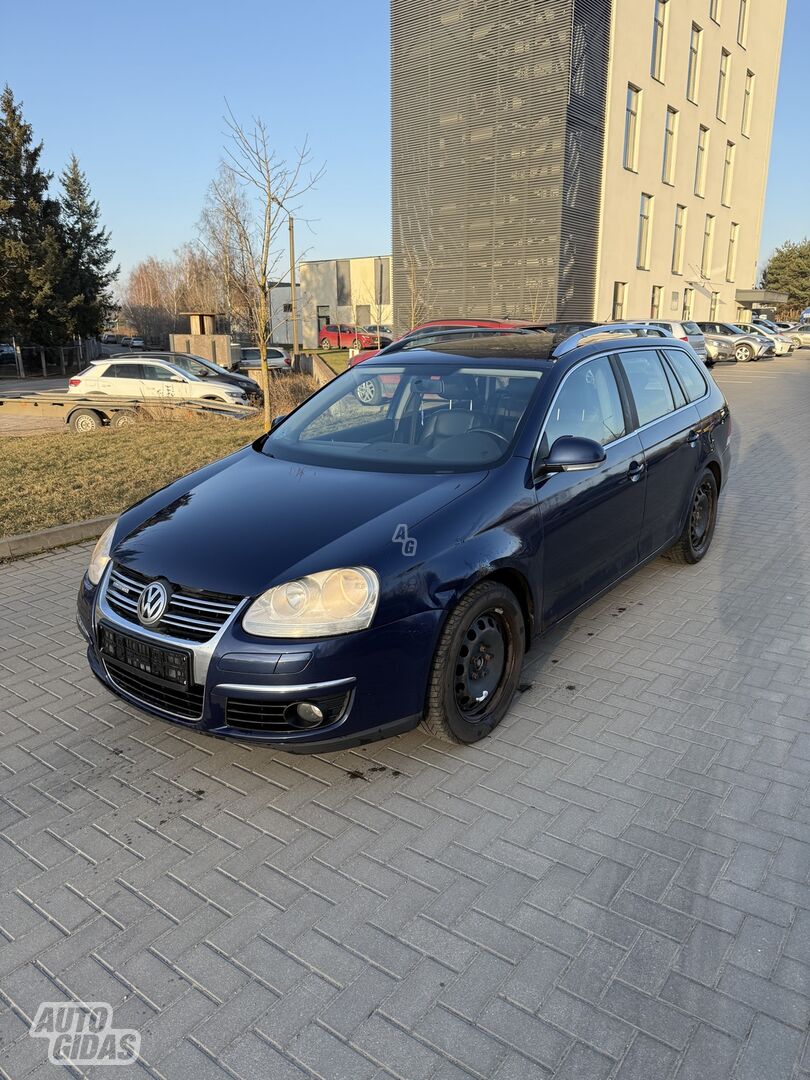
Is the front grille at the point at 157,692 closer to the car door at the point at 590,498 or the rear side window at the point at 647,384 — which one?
the car door at the point at 590,498

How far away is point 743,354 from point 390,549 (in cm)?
3773

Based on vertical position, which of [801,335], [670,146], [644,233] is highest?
[670,146]

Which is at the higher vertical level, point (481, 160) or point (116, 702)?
point (481, 160)

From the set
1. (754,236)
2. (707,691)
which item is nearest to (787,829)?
(707,691)

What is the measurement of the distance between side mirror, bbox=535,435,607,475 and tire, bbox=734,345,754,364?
3614 centimetres

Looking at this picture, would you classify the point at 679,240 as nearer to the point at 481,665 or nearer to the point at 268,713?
the point at 481,665

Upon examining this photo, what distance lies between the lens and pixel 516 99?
2705 centimetres

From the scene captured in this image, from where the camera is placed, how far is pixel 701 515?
237 inches

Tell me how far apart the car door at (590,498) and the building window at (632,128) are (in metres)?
30.2

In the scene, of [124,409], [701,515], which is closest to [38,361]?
[124,409]

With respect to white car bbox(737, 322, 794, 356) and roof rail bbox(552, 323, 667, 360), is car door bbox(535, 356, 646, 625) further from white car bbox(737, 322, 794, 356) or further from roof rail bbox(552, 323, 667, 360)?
white car bbox(737, 322, 794, 356)

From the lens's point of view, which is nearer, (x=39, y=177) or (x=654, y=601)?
(x=654, y=601)

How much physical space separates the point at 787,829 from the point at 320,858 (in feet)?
5.80

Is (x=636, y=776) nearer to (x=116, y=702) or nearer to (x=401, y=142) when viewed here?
(x=116, y=702)
